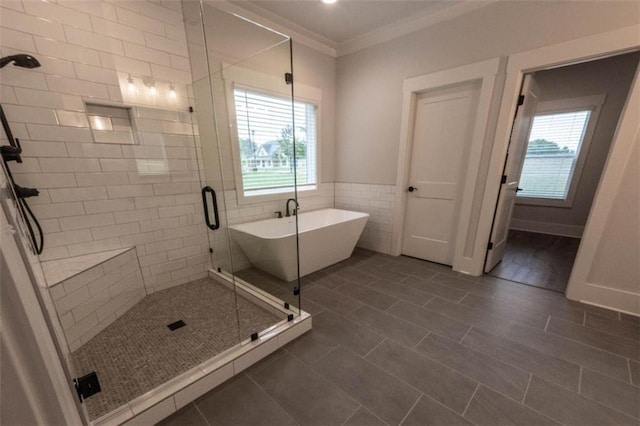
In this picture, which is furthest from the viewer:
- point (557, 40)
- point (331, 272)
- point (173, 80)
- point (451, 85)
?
point (331, 272)

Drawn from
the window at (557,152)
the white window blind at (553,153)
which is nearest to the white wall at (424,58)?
the window at (557,152)

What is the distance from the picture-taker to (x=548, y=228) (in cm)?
435

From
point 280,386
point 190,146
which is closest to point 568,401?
point 280,386

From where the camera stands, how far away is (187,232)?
257cm

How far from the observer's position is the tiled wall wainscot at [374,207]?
3.38 meters

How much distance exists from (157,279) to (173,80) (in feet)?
6.43

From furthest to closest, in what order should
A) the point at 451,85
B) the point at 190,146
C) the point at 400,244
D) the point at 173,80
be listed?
the point at 400,244
the point at 451,85
the point at 190,146
the point at 173,80

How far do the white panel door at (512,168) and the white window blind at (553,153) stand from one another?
1.94 metres

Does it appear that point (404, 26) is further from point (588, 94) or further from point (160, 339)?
point (160, 339)

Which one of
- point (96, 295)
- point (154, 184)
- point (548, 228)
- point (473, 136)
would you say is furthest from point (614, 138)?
point (96, 295)

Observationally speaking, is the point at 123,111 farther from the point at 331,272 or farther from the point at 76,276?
the point at 331,272

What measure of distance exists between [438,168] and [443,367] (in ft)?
7.19

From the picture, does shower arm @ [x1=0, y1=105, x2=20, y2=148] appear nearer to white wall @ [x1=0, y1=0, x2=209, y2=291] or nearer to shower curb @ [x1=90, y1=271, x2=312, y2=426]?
white wall @ [x1=0, y1=0, x2=209, y2=291]

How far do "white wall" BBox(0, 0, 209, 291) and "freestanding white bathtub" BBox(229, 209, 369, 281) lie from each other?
2.09ft
